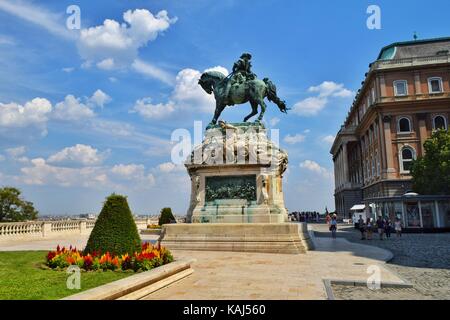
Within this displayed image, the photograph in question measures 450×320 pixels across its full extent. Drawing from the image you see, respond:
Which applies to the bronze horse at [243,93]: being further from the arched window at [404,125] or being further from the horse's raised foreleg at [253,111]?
the arched window at [404,125]

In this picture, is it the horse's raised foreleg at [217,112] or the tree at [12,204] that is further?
the tree at [12,204]

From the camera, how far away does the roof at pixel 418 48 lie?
57312 millimetres

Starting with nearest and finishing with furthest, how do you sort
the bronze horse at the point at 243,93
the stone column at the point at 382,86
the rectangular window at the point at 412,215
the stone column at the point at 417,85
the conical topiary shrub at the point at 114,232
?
the conical topiary shrub at the point at 114,232 → the bronze horse at the point at 243,93 → the rectangular window at the point at 412,215 → the stone column at the point at 417,85 → the stone column at the point at 382,86

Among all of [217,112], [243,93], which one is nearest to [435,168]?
[243,93]

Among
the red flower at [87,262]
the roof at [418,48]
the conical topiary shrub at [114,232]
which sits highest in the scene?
the roof at [418,48]

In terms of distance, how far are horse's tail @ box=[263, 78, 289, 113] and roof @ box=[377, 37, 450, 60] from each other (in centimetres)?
4685

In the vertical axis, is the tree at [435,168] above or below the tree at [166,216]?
above

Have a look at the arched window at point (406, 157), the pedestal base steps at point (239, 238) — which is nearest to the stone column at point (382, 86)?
the arched window at point (406, 157)

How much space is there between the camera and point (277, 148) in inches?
701

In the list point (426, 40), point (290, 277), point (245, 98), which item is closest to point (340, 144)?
point (426, 40)

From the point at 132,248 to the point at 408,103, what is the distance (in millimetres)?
53054

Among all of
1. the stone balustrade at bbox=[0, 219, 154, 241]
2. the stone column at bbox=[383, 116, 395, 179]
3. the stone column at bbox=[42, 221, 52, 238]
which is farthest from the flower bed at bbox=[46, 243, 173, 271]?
the stone column at bbox=[383, 116, 395, 179]

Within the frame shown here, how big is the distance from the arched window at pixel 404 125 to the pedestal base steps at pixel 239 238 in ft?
146
